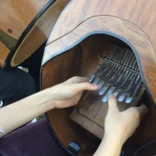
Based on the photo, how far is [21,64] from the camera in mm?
1154

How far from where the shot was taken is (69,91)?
758 mm

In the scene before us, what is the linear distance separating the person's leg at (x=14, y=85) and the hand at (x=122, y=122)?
1.68 feet

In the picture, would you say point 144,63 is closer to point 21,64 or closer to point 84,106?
point 84,106

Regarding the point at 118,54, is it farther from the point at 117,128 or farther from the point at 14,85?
the point at 14,85

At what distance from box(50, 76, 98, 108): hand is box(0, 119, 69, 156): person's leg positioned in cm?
16

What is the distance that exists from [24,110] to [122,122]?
29cm

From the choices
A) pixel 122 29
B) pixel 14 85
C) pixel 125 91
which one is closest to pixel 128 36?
pixel 122 29

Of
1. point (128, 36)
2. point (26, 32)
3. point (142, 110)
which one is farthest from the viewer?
point (26, 32)

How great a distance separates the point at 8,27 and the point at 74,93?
1.60 feet

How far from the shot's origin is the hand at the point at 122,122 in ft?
2.15

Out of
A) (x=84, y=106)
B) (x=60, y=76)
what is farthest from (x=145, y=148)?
(x=60, y=76)

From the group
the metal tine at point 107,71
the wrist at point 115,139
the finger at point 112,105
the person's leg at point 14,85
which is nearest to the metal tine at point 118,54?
the metal tine at point 107,71

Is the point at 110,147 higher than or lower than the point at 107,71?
lower

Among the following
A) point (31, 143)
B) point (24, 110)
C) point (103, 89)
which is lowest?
point (31, 143)
